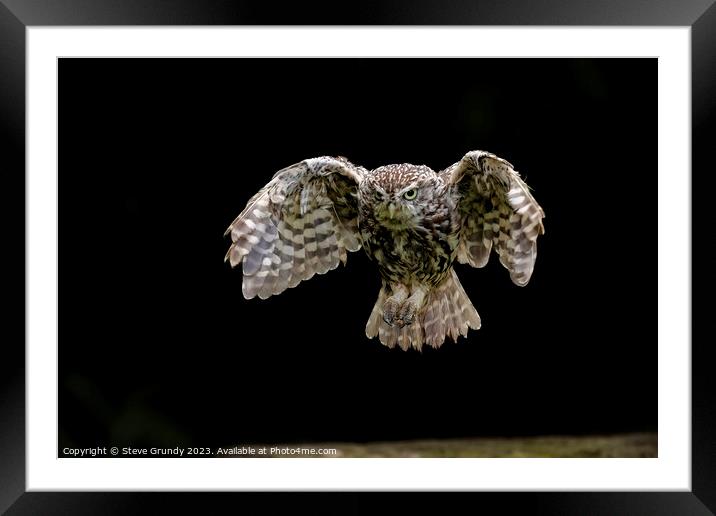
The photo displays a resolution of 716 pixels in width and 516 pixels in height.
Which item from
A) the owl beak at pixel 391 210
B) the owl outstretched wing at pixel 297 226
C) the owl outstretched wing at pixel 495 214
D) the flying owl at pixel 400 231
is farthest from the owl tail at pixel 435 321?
the owl beak at pixel 391 210

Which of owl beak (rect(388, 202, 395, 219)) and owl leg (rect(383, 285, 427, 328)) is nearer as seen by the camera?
owl beak (rect(388, 202, 395, 219))

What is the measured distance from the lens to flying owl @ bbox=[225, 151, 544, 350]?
2.92 metres

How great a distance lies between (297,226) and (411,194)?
685 mm

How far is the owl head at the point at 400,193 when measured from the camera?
2914 mm

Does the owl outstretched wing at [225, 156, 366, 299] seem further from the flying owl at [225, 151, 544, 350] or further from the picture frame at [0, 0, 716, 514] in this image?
the picture frame at [0, 0, 716, 514]

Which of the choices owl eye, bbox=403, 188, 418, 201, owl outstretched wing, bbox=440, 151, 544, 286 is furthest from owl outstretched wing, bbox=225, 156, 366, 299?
owl outstretched wing, bbox=440, 151, 544, 286

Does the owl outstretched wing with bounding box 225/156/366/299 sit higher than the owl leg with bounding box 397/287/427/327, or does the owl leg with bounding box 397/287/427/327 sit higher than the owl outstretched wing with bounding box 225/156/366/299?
the owl outstretched wing with bounding box 225/156/366/299
